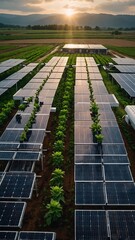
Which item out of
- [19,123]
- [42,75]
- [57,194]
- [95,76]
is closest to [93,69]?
[95,76]

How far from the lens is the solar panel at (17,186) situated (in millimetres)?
17500

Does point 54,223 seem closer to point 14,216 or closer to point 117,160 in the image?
point 14,216

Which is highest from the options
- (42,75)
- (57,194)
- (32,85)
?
(42,75)

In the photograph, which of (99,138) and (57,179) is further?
(99,138)

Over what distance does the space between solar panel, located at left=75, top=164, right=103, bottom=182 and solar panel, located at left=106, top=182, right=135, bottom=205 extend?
3.51ft

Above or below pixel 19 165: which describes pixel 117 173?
below

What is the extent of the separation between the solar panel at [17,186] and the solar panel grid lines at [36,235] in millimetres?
2837

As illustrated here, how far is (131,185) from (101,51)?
81825mm

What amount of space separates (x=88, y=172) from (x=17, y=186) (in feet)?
16.8

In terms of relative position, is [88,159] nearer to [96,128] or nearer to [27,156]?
[27,156]

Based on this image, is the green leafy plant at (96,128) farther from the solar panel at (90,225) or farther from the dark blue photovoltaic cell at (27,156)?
the solar panel at (90,225)

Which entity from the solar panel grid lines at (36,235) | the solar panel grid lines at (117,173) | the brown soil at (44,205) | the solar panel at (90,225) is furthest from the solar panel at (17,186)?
the solar panel grid lines at (117,173)

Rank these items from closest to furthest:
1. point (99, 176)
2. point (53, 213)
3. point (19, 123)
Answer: point (53, 213)
point (99, 176)
point (19, 123)

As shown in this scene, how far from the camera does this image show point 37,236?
48.1ft
